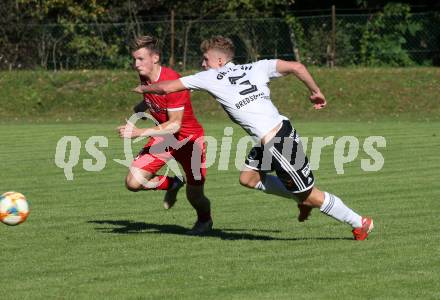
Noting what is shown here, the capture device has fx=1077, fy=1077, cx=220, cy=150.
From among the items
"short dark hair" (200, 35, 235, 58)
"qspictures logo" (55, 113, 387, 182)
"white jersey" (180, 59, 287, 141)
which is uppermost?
"short dark hair" (200, 35, 235, 58)

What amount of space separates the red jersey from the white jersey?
0.86 metres

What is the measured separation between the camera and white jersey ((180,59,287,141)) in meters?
9.65

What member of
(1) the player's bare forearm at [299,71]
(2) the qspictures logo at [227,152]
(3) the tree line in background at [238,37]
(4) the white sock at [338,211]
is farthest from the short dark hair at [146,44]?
(3) the tree line in background at [238,37]

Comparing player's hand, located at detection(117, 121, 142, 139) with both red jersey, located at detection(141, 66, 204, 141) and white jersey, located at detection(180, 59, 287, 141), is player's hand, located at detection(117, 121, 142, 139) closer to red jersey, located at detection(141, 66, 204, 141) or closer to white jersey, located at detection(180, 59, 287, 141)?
white jersey, located at detection(180, 59, 287, 141)

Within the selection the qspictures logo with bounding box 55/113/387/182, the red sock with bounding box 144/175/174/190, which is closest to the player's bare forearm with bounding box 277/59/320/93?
the red sock with bounding box 144/175/174/190

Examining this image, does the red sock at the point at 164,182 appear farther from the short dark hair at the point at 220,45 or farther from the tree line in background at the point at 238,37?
the tree line in background at the point at 238,37

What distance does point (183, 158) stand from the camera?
1097 cm

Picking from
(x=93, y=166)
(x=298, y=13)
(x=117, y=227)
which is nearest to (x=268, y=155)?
(x=117, y=227)

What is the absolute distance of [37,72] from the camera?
34.6 metres

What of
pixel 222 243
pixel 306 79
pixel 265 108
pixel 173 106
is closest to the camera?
pixel 306 79

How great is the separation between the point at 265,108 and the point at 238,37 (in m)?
25.7

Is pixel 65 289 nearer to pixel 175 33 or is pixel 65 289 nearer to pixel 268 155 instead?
pixel 268 155

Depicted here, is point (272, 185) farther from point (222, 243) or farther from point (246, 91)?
Result: point (246, 91)

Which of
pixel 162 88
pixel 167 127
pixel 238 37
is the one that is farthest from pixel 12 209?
pixel 238 37
